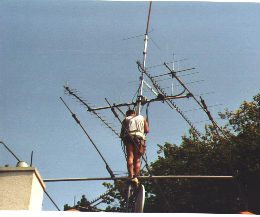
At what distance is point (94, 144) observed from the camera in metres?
6.92

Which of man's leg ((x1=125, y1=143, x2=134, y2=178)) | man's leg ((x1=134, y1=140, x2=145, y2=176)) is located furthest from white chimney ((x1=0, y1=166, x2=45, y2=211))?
man's leg ((x1=134, y1=140, x2=145, y2=176))

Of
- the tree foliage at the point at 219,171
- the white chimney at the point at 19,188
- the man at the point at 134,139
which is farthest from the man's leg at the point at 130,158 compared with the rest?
the tree foliage at the point at 219,171

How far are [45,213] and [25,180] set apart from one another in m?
0.42

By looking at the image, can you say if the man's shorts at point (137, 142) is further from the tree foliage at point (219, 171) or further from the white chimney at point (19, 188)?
the tree foliage at point (219, 171)

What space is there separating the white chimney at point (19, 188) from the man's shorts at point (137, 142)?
7.44 feet

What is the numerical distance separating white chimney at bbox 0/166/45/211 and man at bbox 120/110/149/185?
212cm

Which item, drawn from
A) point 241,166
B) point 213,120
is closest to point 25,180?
point 213,120

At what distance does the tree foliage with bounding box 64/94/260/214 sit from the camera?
1867 cm

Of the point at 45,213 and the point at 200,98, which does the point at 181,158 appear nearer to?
the point at 200,98

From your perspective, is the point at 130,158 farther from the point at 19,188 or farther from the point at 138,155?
the point at 19,188

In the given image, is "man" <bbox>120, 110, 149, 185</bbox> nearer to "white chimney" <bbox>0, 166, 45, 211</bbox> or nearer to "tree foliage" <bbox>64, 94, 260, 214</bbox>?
"white chimney" <bbox>0, 166, 45, 211</bbox>

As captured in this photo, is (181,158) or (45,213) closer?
(45,213)

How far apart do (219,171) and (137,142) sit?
14310mm

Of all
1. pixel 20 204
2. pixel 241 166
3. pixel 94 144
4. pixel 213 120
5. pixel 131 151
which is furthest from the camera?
pixel 241 166
